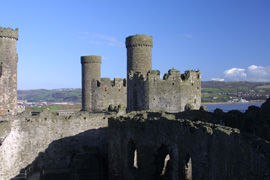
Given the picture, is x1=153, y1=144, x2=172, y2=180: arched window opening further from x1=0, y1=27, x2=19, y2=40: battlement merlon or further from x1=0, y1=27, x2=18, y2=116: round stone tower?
x1=0, y1=27, x2=19, y2=40: battlement merlon

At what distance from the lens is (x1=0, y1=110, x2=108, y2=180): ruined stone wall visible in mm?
18766

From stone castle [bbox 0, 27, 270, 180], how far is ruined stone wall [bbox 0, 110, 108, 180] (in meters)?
0.06

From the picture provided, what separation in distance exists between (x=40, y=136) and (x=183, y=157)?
11.4 metres

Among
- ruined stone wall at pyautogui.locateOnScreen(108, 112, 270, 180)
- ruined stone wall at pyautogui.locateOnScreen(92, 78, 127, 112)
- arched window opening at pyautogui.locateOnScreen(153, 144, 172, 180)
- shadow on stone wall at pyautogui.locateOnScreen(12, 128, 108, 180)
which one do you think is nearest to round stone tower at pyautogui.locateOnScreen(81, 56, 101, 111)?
ruined stone wall at pyautogui.locateOnScreen(92, 78, 127, 112)

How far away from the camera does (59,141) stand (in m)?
20.7

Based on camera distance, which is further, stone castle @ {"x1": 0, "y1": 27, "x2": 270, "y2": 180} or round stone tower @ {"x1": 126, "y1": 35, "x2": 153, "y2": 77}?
round stone tower @ {"x1": 126, "y1": 35, "x2": 153, "y2": 77}

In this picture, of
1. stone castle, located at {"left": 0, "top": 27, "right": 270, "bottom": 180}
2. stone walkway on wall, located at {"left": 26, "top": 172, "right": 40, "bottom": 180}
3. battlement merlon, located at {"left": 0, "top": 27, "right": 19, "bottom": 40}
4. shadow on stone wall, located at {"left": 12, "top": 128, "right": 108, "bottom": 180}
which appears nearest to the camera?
stone castle, located at {"left": 0, "top": 27, "right": 270, "bottom": 180}

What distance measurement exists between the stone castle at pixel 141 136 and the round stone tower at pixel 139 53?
0.08 metres

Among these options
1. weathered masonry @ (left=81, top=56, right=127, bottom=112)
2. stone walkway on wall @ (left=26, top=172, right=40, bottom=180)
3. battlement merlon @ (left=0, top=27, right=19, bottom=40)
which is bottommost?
stone walkway on wall @ (left=26, top=172, right=40, bottom=180)

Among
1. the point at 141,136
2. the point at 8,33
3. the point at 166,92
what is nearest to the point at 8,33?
the point at 8,33

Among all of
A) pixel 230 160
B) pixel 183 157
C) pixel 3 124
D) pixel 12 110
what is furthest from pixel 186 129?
pixel 12 110

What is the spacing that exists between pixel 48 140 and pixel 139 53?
1068 centimetres

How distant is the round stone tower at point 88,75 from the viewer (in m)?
37.6

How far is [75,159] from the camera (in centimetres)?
1914
